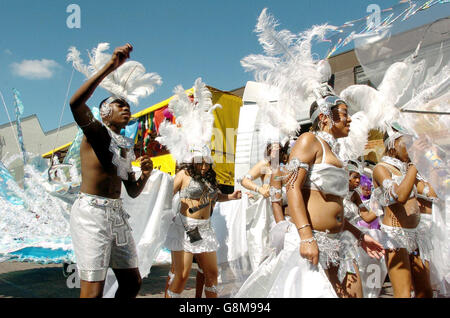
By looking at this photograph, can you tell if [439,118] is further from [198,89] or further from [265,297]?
[198,89]

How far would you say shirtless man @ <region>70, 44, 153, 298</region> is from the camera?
2383 millimetres

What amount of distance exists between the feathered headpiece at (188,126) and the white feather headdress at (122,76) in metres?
1.12

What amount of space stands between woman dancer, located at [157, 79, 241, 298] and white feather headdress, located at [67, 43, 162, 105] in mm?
1132

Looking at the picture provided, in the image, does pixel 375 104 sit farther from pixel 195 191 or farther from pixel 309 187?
pixel 195 191

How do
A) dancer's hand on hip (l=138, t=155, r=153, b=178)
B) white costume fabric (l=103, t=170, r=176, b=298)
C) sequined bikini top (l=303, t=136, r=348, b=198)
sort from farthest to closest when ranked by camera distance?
white costume fabric (l=103, t=170, r=176, b=298) → dancer's hand on hip (l=138, t=155, r=153, b=178) → sequined bikini top (l=303, t=136, r=348, b=198)

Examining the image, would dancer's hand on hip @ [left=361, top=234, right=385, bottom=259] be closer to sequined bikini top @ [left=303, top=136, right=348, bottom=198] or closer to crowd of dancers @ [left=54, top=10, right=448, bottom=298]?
crowd of dancers @ [left=54, top=10, right=448, bottom=298]

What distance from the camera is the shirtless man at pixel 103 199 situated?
7.82 ft

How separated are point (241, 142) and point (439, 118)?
3.81 m

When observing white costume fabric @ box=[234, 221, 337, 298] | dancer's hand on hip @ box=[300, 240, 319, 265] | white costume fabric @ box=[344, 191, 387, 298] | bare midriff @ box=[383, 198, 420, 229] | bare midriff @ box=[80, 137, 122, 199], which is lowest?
white costume fabric @ box=[344, 191, 387, 298]

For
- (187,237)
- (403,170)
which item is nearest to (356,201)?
(403,170)

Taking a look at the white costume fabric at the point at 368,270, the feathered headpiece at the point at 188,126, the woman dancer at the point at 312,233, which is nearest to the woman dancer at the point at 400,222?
the white costume fabric at the point at 368,270

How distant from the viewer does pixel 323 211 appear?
2.32 meters

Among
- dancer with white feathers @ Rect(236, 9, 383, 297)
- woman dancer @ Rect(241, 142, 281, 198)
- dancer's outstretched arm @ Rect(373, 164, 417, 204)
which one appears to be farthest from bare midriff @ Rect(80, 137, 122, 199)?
dancer's outstretched arm @ Rect(373, 164, 417, 204)
